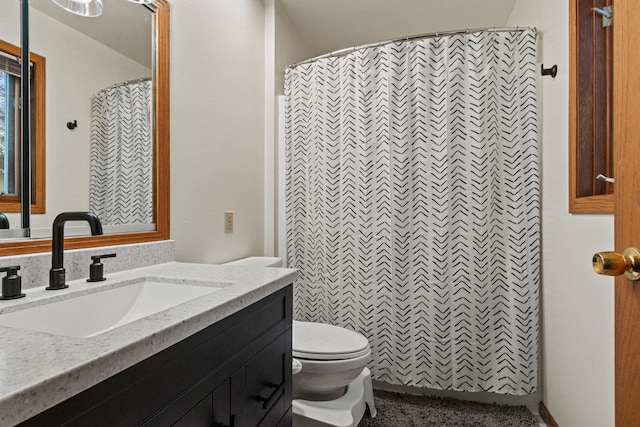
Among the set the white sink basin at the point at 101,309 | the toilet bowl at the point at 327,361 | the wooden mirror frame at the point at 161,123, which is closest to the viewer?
the white sink basin at the point at 101,309

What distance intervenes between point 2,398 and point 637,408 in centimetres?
91

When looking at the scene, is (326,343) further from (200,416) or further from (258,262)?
(200,416)

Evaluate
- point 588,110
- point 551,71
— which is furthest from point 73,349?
point 551,71

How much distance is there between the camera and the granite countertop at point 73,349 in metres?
0.39

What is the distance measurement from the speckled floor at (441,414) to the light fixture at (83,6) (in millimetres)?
1999

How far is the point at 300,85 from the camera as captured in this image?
227cm

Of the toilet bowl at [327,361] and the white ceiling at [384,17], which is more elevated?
the white ceiling at [384,17]

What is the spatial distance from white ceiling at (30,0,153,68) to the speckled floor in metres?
1.89

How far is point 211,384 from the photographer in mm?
737

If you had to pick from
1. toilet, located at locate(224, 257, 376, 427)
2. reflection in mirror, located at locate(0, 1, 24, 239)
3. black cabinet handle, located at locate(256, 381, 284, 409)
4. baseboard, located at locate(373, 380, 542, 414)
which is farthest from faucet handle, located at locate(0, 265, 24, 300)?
baseboard, located at locate(373, 380, 542, 414)

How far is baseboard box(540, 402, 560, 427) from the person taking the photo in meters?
1.72

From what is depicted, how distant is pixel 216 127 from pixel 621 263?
161cm

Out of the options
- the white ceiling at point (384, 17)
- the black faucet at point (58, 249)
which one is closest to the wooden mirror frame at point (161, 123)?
the black faucet at point (58, 249)

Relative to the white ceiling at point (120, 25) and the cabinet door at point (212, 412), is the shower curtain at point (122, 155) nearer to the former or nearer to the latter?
the white ceiling at point (120, 25)
